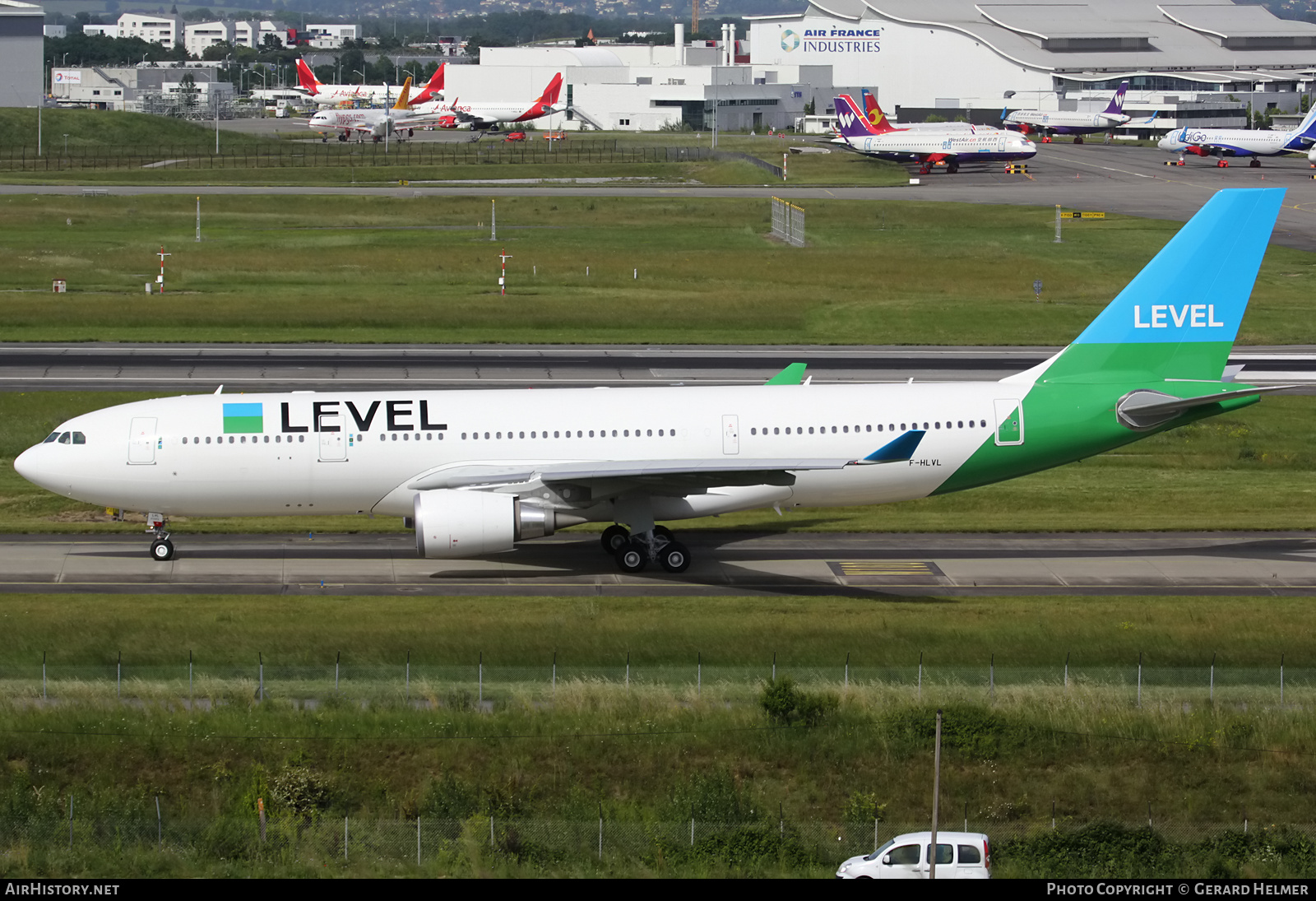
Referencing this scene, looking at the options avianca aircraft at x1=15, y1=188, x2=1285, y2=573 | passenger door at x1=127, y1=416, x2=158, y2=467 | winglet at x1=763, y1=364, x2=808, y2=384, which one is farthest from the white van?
passenger door at x1=127, y1=416, x2=158, y2=467

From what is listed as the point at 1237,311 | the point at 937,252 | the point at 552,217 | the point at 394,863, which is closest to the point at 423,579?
the point at 394,863

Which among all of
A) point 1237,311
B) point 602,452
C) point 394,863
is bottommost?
point 394,863

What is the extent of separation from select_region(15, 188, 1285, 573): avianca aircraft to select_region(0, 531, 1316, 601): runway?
5.19ft

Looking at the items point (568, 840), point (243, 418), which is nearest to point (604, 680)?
point (568, 840)

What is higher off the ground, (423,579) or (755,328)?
(755,328)

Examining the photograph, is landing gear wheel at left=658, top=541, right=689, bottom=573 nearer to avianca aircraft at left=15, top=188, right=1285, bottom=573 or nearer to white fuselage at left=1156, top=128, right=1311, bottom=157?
avianca aircraft at left=15, top=188, right=1285, bottom=573

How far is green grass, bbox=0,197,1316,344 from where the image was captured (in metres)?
81.0

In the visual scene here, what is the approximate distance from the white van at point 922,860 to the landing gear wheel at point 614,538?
18811mm

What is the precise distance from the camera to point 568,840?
2833 centimetres

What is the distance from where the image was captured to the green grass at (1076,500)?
1889 inches

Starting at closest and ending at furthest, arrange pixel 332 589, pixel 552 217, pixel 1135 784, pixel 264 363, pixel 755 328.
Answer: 1. pixel 1135 784
2. pixel 332 589
3. pixel 264 363
4. pixel 755 328
5. pixel 552 217

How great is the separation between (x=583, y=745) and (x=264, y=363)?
4298 centimetres

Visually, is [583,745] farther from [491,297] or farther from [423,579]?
[491,297]

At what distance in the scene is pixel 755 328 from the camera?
271 ft
